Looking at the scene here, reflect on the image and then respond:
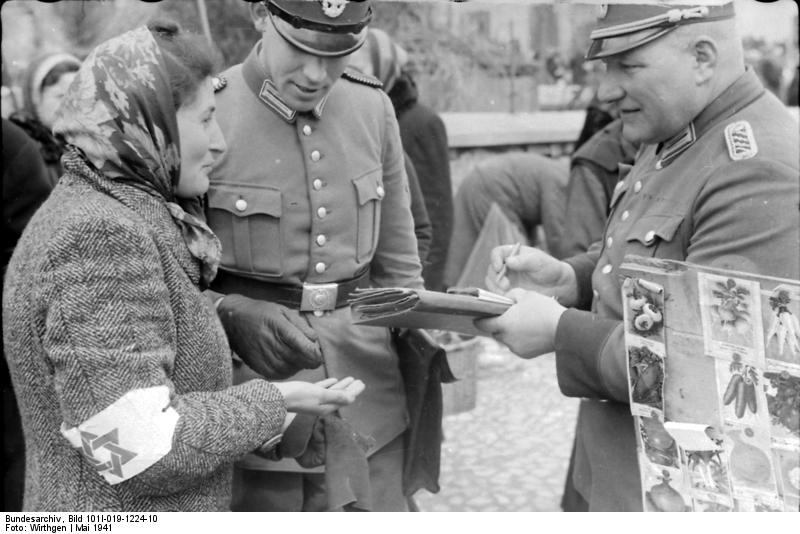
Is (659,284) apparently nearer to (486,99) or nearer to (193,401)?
(193,401)

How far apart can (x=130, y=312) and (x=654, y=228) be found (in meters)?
1.15

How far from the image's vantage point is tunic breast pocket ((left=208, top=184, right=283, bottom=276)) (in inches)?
88.0

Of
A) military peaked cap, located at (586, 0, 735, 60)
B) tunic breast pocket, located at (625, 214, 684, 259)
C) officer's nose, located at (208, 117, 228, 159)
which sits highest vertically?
military peaked cap, located at (586, 0, 735, 60)

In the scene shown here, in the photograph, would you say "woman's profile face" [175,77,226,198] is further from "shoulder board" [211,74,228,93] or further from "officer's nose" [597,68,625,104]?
"officer's nose" [597,68,625,104]

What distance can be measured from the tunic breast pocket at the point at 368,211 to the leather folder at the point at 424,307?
0.16 metres

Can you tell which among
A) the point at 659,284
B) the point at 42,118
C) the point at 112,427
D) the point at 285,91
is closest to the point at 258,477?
the point at 112,427

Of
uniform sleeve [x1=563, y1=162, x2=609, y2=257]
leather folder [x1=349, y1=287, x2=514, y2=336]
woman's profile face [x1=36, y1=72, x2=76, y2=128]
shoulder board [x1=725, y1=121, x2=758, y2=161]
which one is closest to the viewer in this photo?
shoulder board [x1=725, y1=121, x2=758, y2=161]

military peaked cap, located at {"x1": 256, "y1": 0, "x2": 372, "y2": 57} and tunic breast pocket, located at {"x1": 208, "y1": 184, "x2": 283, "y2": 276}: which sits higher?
military peaked cap, located at {"x1": 256, "y1": 0, "x2": 372, "y2": 57}

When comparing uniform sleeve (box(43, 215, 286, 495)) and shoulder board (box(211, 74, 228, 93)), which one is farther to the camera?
shoulder board (box(211, 74, 228, 93))

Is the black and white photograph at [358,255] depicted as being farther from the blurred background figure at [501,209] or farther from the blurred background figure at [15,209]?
the blurred background figure at [15,209]

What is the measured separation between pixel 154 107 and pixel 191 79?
120 millimetres

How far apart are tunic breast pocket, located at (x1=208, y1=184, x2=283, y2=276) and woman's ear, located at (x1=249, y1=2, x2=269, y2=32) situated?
38 centimetres

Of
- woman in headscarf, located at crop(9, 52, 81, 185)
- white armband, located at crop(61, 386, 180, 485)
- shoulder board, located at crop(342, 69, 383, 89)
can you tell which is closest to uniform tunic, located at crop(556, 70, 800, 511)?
shoulder board, located at crop(342, 69, 383, 89)

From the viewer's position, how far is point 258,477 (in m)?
2.40
